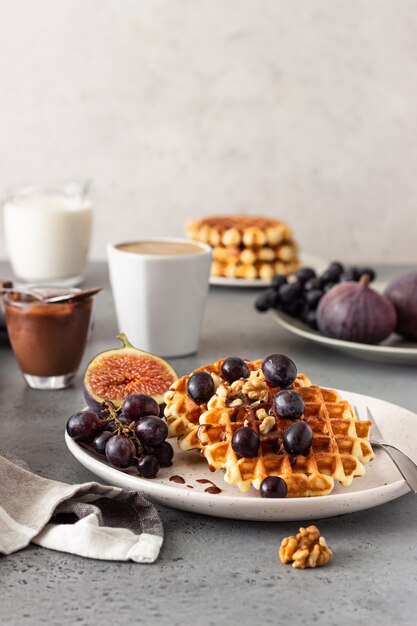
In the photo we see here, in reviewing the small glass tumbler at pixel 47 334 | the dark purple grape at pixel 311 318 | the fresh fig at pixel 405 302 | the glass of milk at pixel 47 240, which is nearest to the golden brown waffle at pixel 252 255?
the glass of milk at pixel 47 240

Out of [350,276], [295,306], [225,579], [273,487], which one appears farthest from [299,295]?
[225,579]

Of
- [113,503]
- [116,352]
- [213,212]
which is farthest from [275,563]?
[213,212]

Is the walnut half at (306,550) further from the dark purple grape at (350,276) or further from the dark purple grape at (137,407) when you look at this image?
the dark purple grape at (350,276)

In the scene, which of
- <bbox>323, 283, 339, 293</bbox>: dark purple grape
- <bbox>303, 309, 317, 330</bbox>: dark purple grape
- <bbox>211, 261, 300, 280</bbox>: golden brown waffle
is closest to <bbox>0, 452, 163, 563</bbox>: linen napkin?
<bbox>303, 309, 317, 330</bbox>: dark purple grape

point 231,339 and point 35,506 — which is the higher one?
point 35,506

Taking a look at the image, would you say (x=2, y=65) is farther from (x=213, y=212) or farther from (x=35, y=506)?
(x=35, y=506)

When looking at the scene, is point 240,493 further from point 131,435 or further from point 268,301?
point 268,301
